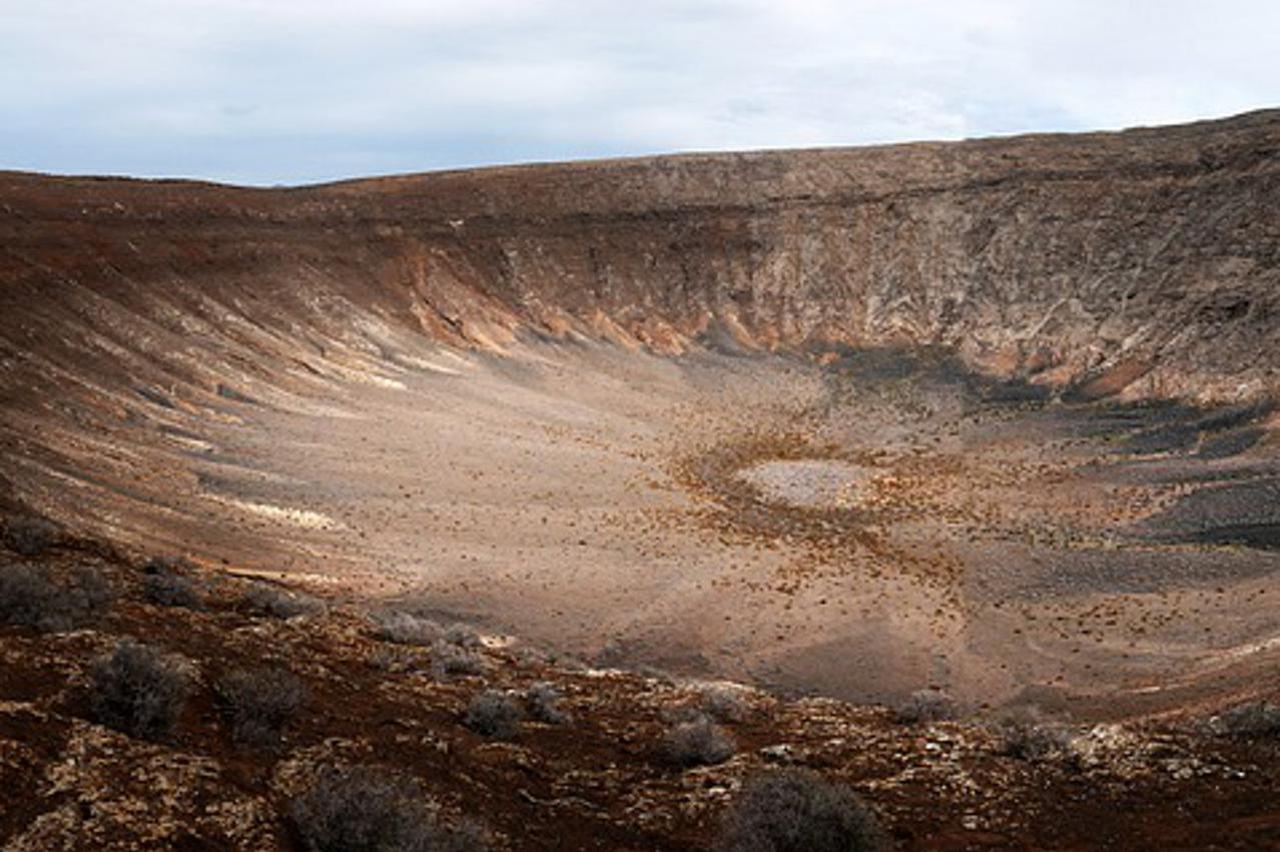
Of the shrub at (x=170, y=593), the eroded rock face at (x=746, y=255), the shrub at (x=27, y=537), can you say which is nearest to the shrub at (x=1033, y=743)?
the shrub at (x=170, y=593)

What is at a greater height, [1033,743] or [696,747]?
[696,747]

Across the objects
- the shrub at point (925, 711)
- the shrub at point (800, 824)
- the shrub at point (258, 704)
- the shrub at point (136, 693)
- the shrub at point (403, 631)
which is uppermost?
the shrub at point (136, 693)

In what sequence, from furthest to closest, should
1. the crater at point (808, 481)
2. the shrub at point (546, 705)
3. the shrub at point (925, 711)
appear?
the crater at point (808, 481)
the shrub at point (925, 711)
the shrub at point (546, 705)

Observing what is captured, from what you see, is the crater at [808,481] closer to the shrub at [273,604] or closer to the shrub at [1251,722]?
the shrub at [273,604]

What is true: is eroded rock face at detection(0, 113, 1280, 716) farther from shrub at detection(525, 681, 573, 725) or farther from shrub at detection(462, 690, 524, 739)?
shrub at detection(462, 690, 524, 739)

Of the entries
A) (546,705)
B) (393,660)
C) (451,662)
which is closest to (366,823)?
(546,705)

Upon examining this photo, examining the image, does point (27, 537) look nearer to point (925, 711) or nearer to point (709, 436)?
point (925, 711)
